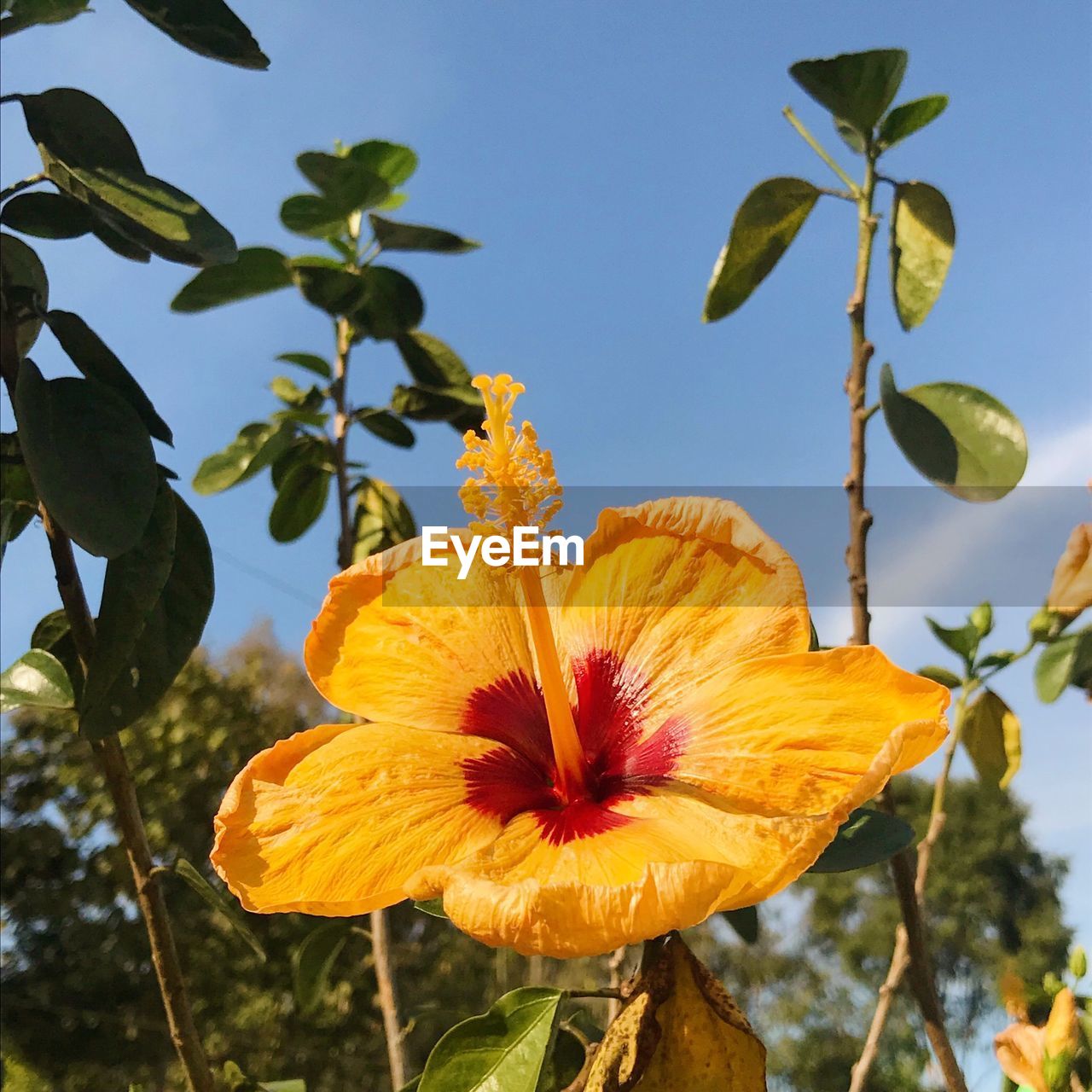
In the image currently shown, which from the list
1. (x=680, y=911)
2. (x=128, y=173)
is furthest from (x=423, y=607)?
(x=128, y=173)

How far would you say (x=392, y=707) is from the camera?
2.54 ft

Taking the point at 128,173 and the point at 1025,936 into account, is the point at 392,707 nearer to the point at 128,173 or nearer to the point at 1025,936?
the point at 128,173

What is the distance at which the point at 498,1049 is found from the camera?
2.13ft

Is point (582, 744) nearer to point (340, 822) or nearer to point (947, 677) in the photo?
point (340, 822)

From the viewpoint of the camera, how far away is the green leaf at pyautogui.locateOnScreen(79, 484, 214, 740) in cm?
86

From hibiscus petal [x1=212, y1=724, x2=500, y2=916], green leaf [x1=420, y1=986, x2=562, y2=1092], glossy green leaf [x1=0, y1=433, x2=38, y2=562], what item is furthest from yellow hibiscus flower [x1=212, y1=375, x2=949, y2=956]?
glossy green leaf [x1=0, y1=433, x2=38, y2=562]

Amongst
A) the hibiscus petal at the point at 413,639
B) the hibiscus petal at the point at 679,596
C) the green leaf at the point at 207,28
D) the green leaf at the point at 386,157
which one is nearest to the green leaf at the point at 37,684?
the hibiscus petal at the point at 413,639

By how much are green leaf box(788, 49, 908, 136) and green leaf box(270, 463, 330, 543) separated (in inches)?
48.6

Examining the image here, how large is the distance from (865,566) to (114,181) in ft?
2.72

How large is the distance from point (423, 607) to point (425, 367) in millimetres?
1385

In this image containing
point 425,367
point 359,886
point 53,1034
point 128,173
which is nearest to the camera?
point 359,886

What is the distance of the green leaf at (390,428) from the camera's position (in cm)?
211

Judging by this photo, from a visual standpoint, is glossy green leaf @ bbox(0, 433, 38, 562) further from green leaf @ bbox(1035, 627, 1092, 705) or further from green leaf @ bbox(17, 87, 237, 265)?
green leaf @ bbox(1035, 627, 1092, 705)

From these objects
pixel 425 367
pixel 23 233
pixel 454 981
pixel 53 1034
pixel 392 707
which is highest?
pixel 425 367
